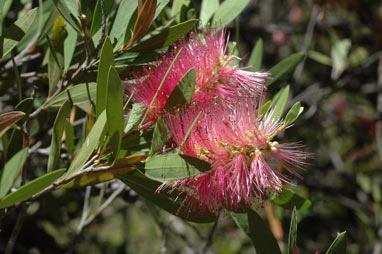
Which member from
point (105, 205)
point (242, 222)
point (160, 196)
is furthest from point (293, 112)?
point (105, 205)

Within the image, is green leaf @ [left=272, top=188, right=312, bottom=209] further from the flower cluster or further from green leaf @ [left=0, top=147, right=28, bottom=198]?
green leaf @ [left=0, top=147, right=28, bottom=198]

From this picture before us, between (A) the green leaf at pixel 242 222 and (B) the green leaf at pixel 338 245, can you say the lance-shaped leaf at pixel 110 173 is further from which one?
(B) the green leaf at pixel 338 245

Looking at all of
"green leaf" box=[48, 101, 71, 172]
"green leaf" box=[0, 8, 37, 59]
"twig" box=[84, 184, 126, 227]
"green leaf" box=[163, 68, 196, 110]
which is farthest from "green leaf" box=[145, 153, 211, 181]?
"twig" box=[84, 184, 126, 227]

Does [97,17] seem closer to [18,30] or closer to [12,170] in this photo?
[18,30]

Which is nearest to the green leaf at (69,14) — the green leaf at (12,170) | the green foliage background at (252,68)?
the green foliage background at (252,68)

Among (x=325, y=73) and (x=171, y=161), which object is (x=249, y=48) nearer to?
(x=325, y=73)
